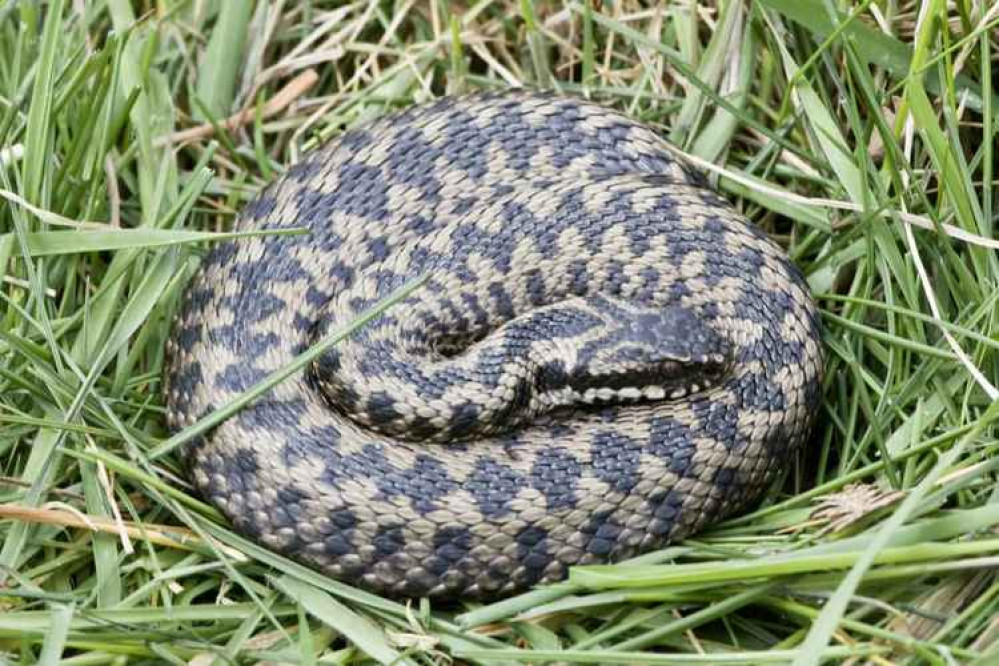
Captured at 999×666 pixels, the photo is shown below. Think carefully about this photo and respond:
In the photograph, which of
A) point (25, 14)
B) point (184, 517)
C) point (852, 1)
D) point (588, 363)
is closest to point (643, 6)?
point (852, 1)

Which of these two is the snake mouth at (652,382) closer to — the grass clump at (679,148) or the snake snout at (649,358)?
the snake snout at (649,358)

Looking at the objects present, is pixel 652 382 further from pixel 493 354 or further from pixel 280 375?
pixel 280 375

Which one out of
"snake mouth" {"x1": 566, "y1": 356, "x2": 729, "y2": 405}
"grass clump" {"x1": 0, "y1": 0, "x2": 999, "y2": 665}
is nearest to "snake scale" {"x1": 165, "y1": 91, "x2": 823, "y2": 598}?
"snake mouth" {"x1": 566, "y1": 356, "x2": 729, "y2": 405}

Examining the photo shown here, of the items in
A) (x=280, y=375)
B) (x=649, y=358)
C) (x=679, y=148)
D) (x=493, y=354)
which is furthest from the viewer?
(x=679, y=148)

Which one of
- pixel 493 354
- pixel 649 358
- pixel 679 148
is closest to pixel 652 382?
pixel 649 358

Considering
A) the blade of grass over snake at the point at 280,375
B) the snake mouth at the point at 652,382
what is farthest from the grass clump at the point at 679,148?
the snake mouth at the point at 652,382

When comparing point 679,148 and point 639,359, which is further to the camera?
point 679,148
